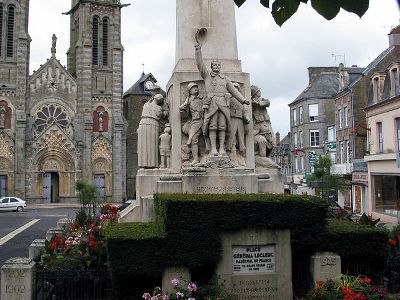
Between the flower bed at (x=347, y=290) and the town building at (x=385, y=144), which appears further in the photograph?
the town building at (x=385, y=144)

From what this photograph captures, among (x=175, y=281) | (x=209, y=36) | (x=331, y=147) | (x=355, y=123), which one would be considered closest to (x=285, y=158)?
(x=331, y=147)

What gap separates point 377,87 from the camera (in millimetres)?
29641

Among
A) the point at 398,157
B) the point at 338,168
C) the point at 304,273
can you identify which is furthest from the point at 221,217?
the point at 338,168

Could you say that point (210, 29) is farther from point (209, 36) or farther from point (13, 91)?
point (13, 91)

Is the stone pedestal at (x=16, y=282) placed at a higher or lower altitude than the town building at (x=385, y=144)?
lower

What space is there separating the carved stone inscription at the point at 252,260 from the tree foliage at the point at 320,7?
201 inches

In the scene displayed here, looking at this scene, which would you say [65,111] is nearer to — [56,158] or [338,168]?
[56,158]

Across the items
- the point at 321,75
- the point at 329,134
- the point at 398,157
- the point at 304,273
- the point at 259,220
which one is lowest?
the point at 304,273

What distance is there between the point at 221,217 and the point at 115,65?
46.5 meters

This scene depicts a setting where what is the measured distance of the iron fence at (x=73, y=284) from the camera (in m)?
7.77

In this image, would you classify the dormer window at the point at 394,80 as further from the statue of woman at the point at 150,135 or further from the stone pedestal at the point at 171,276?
the stone pedestal at the point at 171,276

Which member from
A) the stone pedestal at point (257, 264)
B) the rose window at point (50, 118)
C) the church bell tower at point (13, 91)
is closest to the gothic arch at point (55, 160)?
the church bell tower at point (13, 91)

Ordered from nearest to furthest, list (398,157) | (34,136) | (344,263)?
1. (344,263)
2. (398,157)
3. (34,136)

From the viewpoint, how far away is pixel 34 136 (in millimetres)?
48688
